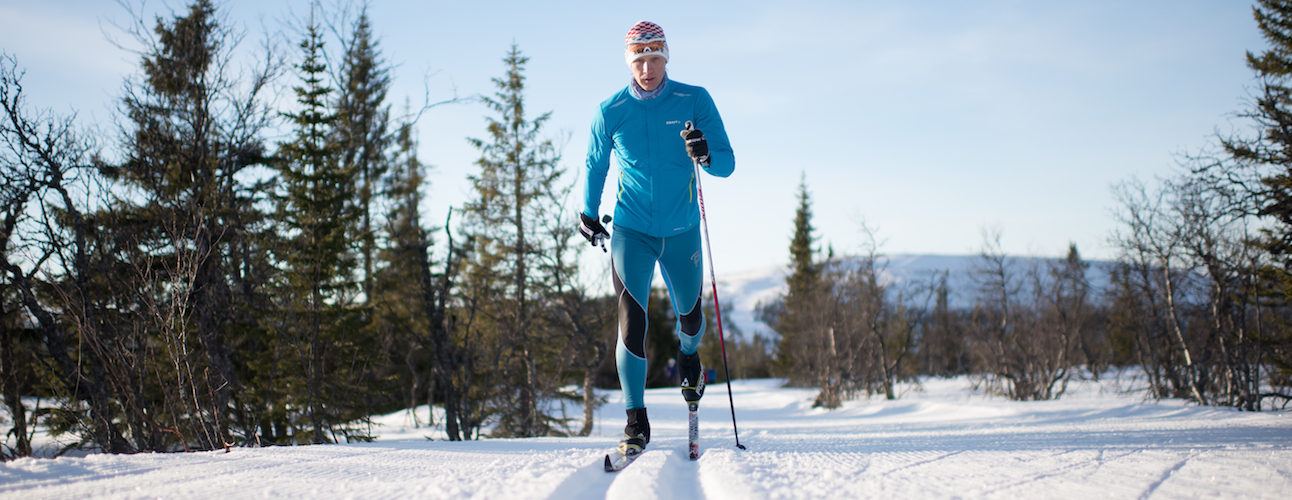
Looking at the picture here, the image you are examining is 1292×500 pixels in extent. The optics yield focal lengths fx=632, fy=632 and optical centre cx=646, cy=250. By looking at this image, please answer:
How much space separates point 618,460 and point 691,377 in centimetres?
74

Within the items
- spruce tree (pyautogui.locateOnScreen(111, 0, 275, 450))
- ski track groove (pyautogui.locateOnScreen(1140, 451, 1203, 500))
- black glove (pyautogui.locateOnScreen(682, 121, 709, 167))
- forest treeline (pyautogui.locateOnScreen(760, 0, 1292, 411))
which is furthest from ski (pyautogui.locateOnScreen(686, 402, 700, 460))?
forest treeline (pyautogui.locateOnScreen(760, 0, 1292, 411))

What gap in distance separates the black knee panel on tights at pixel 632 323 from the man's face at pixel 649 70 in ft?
3.27

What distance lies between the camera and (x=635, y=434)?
109 inches

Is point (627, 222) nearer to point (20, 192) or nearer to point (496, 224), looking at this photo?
point (20, 192)

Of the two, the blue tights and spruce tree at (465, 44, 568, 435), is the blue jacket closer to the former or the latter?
the blue tights

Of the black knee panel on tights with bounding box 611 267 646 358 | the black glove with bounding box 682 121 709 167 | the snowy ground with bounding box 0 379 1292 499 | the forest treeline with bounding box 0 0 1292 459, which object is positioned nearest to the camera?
the snowy ground with bounding box 0 379 1292 499

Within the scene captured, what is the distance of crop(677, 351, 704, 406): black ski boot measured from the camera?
10.1 feet

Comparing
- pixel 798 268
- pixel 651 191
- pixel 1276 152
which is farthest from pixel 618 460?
pixel 798 268

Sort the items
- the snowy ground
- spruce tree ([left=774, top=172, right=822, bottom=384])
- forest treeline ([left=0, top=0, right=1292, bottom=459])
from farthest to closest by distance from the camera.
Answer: spruce tree ([left=774, top=172, right=822, bottom=384]) < forest treeline ([left=0, top=0, right=1292, bottom=459]) < the snowy ground

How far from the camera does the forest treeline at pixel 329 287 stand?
263 inches

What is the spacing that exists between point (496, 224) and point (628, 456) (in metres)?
14.9

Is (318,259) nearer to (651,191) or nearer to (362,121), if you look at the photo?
(362,121)

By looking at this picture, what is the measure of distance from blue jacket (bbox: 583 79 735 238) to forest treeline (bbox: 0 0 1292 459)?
110 inches

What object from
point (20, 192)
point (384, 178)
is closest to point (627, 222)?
point (20, 192)
